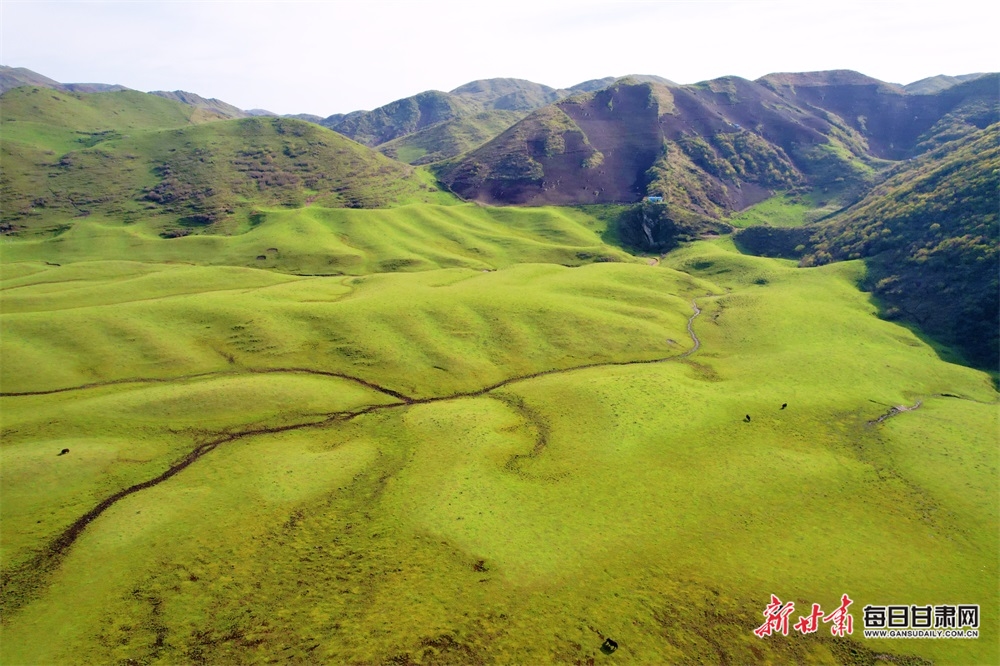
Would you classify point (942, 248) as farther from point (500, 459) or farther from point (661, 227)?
point (500, 459)

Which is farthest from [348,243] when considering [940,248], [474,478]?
[940,248]

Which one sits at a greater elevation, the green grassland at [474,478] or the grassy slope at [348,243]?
the grassy slope at [348,243]

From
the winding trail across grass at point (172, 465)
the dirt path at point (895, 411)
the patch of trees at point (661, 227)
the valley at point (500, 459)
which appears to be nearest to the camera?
the valley at point (500, 459)

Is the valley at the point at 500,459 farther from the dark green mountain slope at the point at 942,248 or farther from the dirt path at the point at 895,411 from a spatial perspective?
the dark green mountain slope at the point at 942,248

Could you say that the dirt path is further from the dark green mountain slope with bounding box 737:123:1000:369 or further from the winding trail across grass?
the dark green mountain slope with bounding box 737:123:1000:369

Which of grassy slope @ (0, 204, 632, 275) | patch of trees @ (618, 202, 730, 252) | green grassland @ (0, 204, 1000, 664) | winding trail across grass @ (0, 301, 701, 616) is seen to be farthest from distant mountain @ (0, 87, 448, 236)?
winding trail across grass @ (0, 301, 701, 616)

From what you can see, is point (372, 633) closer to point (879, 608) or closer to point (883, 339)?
point (879, 608)

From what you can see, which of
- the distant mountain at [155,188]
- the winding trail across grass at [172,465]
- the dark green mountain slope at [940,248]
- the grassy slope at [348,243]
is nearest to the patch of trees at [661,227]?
the grassy slope at [348,243]
